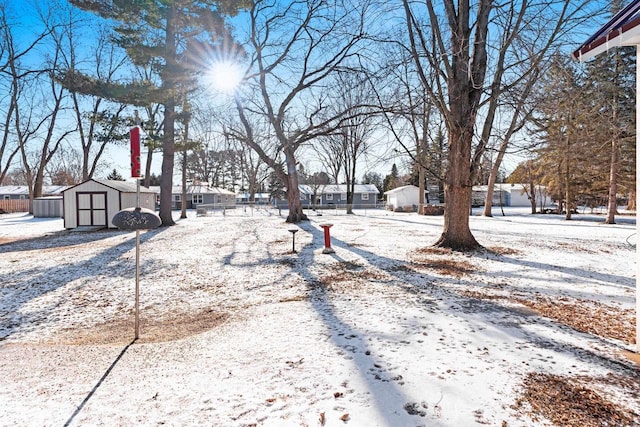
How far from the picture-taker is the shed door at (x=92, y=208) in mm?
16047

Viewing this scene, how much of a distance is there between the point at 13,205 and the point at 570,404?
4657cm

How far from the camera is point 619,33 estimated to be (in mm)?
2842

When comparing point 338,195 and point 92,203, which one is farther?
point 338,195

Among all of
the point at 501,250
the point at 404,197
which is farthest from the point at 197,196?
the point at 501,250

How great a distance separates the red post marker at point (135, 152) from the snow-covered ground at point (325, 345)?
190 centimetres

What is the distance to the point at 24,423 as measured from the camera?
217 centimetres

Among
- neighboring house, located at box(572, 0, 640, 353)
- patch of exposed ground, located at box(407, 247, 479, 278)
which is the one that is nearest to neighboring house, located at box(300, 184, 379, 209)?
patch of exposed ground, located at box(407, 247, 479, 278)

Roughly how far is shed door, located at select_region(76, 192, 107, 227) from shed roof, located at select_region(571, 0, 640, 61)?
60.7 feet

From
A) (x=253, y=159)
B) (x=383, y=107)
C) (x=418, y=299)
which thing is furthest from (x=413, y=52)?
(x=253, y=159)

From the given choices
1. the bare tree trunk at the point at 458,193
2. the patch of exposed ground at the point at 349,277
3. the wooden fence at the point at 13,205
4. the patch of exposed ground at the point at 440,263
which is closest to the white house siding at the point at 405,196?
the bare tree trunk at the point at 458,193

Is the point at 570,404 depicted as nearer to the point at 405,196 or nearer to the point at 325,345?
the point at 325,345

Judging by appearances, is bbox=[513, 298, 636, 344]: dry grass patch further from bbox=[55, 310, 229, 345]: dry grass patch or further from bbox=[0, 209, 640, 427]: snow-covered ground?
bbox=[55, 310, 229, 345]: dry grass patch

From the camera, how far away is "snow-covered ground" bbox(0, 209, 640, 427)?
2.20m

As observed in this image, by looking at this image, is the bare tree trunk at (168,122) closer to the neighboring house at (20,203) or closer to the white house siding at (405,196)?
the neighboring house at (20,203)
